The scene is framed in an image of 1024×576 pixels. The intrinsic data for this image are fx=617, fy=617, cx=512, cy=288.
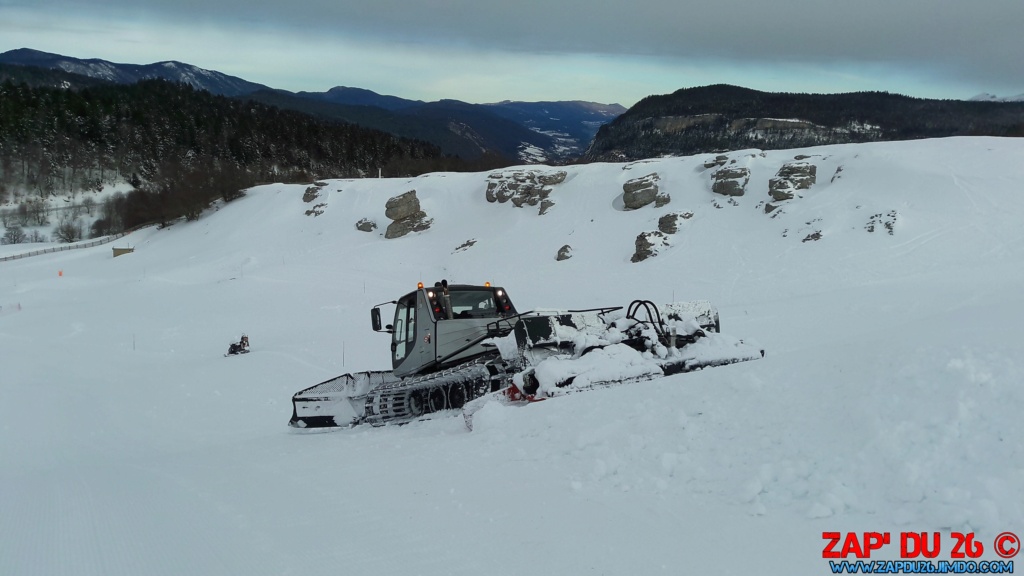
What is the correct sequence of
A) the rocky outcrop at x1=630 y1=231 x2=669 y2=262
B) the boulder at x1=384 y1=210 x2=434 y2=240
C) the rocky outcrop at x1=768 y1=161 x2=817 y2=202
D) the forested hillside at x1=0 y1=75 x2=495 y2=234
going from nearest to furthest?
A: the rocky outcrop at x1=630 y1=231 x2=669 y2=262 < the rocky outcrop at x1=768 y1=161 x2=817 y2=202 < the boulder at x1=384 y1=210 x2=434 y2=240 < the forested hillside at x1=0 y1=75 x2=495 y2=234

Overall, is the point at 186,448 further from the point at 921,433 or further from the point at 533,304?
the point at 533,304

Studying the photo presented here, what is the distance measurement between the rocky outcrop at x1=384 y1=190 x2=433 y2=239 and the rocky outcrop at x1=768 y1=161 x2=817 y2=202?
19549mm

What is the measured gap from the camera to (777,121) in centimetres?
10725

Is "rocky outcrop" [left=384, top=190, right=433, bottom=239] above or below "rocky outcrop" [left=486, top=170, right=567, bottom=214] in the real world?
below

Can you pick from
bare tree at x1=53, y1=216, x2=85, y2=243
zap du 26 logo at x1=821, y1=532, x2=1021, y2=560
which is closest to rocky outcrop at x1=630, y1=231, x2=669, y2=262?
zap du 26 logo at x1=821, y1=532, x2=1021, y2=560

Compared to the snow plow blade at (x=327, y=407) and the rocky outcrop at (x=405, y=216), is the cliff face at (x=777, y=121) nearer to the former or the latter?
the rocky outcrop at (x=405, y=216)

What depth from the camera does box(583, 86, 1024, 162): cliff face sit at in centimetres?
9938

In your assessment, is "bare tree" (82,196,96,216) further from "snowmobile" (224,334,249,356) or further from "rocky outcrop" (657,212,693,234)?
"rocky outcrop" (657,212,693,234)

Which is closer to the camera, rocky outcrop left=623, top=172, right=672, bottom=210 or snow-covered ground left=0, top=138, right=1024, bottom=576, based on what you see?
snow-covered ground left=0, top=138, right=1024, bottom=576

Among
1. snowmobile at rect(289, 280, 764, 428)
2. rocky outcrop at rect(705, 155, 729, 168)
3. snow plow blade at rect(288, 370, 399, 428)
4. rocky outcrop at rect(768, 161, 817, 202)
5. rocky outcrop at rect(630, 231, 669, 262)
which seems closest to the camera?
snowmobile at rect(289, 280, 764, 428)

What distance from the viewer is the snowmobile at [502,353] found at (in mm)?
7488

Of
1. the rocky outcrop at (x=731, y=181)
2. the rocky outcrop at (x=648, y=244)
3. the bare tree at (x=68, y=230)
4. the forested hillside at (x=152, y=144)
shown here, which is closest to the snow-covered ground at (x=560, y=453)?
the rocky outcrop at (x=648, y=244)

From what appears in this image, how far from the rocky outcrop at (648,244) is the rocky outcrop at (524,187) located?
863cm

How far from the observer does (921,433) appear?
4.24 meters
